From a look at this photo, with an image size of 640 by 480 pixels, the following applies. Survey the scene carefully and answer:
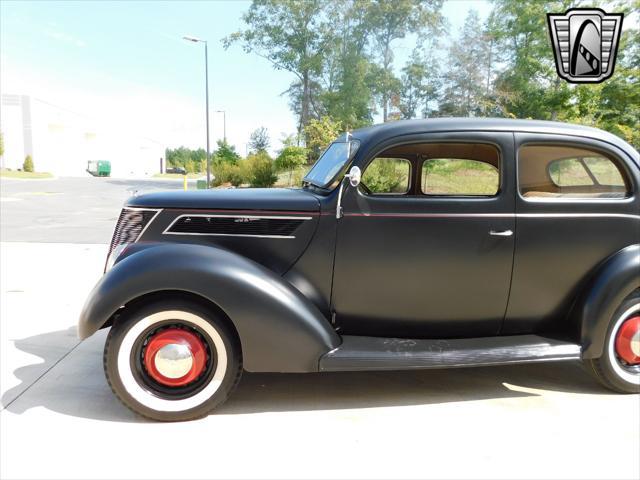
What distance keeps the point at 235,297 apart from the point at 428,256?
121 cm

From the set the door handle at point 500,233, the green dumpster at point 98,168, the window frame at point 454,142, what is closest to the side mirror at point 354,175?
the window frame at point 454,142

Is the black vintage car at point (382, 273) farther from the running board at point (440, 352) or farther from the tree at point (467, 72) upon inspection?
the tree at point (467, 72)

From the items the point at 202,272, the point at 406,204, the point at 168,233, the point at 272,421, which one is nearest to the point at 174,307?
the point at 202,272

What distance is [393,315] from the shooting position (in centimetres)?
278

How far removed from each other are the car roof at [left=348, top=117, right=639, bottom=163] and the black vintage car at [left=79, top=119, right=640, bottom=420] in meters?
0.01

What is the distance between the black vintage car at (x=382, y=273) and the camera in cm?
248

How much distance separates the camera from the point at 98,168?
5659 cm

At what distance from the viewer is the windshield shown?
9.31 feet

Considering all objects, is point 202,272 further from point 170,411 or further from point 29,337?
point 29,337

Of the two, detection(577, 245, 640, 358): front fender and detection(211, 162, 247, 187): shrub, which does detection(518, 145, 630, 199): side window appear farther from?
detection(211, 162, 247, 187): shrub

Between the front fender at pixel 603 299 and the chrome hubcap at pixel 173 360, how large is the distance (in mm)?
2444

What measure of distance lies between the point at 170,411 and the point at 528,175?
107 inches

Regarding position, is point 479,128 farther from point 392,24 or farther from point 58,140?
point 58,140

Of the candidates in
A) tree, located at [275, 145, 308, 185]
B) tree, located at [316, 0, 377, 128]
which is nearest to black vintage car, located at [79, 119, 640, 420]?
tree, located at [275, 145, 308, 185]
